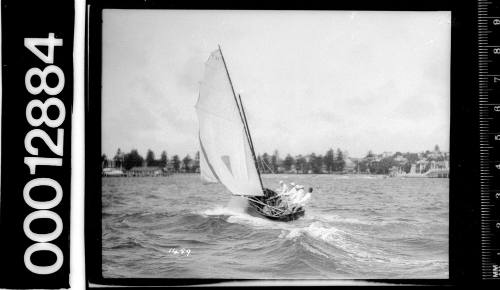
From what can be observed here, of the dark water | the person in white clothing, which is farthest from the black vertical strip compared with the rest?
the person in white clothing

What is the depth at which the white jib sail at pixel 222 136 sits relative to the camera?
253 cm

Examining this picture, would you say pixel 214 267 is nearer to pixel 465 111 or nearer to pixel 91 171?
pixel 91 171

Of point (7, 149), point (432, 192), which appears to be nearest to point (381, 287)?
point (432, 192)

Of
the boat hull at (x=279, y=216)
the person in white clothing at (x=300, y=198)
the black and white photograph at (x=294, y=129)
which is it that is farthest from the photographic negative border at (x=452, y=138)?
the person in white clothing at (x=300, y=198)

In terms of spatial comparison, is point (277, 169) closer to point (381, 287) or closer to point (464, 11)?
point (381, 287)

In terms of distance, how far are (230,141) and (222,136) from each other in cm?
5

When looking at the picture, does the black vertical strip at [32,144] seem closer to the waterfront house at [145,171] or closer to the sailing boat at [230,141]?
the waterfront house at [145,171]

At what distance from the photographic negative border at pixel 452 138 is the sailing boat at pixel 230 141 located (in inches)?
16.1

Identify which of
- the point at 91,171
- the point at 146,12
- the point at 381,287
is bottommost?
the point at 381,287

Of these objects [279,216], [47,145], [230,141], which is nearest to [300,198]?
[279,216]

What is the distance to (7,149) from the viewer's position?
8.12 ft

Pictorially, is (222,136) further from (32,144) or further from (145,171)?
(32,144)

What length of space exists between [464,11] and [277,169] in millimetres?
1312

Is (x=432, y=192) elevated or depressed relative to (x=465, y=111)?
depressed
